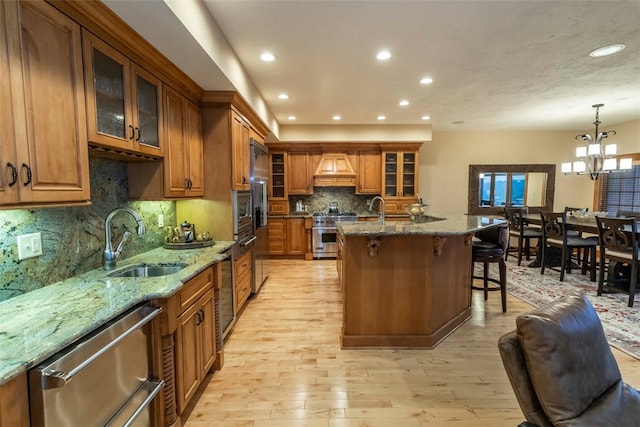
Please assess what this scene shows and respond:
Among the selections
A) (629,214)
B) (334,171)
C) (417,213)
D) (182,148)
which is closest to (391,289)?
(417,213)

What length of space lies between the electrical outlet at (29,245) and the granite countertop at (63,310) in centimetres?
19

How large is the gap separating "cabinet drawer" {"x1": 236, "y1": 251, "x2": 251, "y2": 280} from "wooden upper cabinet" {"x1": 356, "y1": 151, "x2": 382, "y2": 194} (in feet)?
10.7

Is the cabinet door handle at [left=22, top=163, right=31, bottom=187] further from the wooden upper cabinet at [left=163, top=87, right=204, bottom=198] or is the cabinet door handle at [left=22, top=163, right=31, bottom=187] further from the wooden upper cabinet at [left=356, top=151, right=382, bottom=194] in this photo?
the wooden upper cabinet at [left=356, top=151, right=382, bottom=194]

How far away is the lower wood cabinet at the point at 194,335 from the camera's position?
173cm

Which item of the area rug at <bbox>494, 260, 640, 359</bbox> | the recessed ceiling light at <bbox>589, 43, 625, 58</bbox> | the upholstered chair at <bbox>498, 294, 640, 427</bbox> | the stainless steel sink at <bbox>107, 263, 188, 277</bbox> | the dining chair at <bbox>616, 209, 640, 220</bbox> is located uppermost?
the recessed ceiling light at <bbox>589, 43, 625, 58</bbox>

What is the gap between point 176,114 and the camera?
2.47 meters

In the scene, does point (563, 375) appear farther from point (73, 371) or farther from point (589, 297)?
point (589, 297)

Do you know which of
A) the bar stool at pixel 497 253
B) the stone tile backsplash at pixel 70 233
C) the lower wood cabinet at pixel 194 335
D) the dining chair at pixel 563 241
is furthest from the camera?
the dining chair at pixel 563 241

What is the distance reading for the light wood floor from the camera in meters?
1.87

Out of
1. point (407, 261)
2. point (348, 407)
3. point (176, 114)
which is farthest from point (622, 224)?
point (176, 114)

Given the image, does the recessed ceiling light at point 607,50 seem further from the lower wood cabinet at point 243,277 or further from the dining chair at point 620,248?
the lower wood cabinet at point 243,277

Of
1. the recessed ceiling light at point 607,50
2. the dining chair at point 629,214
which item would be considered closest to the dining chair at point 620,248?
the dining chair at point 629,214

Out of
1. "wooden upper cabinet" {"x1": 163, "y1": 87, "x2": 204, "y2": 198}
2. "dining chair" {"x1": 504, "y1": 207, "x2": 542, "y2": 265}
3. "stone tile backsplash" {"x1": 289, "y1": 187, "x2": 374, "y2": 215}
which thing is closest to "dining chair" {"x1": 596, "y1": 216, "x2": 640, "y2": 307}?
"dining chair" {"x1": 504, "y1": 207, "x2": 542, "y2": 265}

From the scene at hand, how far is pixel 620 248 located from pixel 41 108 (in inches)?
212
